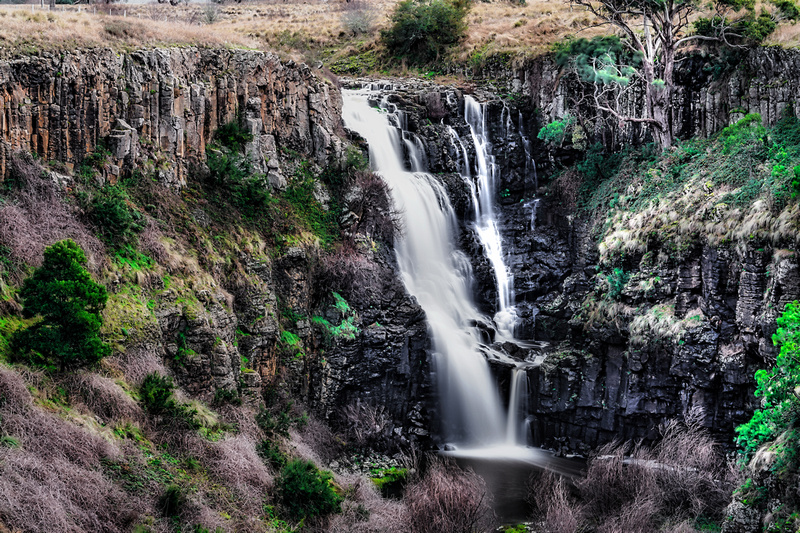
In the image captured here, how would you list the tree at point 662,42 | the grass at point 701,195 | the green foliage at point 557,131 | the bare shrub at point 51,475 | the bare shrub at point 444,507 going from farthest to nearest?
the green foliage at point 557,131 → the tree at point 662,42 → the grass at point 701,195 → the bare shrub at point 444,507 → the bare shrub at point 51,475

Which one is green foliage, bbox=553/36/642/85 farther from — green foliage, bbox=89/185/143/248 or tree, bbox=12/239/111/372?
tree, bbox=12/239/111/372

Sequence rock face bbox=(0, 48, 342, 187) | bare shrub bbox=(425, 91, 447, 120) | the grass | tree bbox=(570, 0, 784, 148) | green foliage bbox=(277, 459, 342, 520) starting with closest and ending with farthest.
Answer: green foliage bbox=(277, 459, 342, 520) < rock face bbox=(0, 48, 342, 187) < the grass < tree bbox=(570, 0, 784, 148) < bare shrub bbox=(425, 91, 447, 120)

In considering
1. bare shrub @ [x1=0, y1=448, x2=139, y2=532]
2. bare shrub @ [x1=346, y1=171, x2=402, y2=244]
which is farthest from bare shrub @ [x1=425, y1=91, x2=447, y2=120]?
bare shrub @ [x1=0, y1=448, x2=139, y2=532]

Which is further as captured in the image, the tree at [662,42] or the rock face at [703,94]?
the tree at [662,42]

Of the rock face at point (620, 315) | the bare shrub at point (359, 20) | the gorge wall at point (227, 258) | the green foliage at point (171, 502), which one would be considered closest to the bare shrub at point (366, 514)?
the green foliage at point (171, 502)

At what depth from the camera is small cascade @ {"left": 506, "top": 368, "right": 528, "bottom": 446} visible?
31016 mm

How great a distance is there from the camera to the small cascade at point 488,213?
1385 inches

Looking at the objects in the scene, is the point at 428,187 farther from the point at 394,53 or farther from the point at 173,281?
the point at 394,53

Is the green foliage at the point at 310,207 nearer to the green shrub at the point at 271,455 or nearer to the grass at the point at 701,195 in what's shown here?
the green shrub at the point at 271,455

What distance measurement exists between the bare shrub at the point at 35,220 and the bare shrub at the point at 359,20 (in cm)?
3665

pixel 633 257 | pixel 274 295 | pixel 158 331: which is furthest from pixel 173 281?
pixel 633 257

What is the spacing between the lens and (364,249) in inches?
1261

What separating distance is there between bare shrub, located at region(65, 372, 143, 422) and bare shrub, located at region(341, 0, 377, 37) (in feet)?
136

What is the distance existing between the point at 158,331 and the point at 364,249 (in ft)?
37.3
